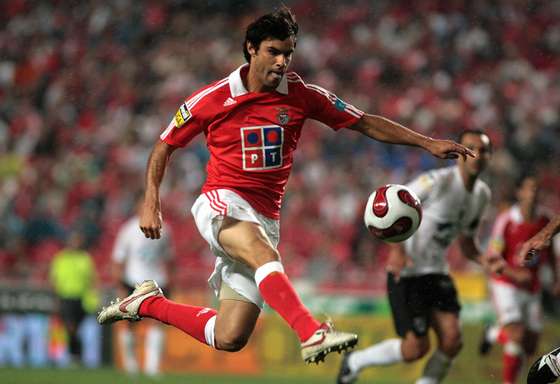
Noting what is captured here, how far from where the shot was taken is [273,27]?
6.03 metres

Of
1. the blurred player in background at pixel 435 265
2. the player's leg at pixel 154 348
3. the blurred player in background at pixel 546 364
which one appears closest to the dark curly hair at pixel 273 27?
the blurred player in background at pixel 546 364

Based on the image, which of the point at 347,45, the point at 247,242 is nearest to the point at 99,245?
the point at 347,45

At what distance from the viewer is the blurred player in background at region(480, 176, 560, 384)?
9.86m

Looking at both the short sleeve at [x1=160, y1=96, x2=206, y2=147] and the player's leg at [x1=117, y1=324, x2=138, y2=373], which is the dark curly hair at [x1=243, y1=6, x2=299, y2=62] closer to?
the short sleeve at [x1=160, y1=96, x2=206, y2=147]

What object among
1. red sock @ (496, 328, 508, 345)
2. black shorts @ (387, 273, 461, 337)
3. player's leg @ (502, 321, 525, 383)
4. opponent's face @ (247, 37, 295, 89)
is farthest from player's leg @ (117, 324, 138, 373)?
opponent's face @ (247, 37, 295, 89)

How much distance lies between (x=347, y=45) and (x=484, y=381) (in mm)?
8063

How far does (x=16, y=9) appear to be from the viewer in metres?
21.8

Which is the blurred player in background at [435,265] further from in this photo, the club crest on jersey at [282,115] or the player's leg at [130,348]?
the player's leg at [130,348]

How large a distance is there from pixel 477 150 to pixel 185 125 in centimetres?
262

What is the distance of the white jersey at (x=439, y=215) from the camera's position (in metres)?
8.08

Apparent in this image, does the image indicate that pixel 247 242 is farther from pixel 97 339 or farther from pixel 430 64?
pixel 430 64

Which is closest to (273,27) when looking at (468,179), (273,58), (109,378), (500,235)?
(273,58)

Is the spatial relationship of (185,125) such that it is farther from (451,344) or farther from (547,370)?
(451,344)

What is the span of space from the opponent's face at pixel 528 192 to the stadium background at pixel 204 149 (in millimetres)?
2085
